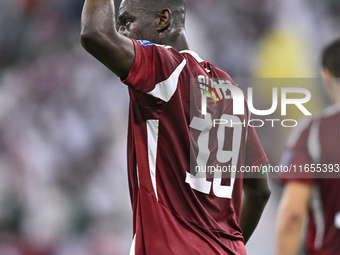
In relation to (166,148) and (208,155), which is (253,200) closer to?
(208,155)

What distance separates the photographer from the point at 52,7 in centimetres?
438

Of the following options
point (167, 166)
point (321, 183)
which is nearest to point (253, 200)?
point (167, 166)

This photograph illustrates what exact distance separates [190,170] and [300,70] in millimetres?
2890

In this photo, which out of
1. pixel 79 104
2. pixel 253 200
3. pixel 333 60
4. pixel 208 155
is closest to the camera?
pixel 333 60

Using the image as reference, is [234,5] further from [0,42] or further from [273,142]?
[0,42]

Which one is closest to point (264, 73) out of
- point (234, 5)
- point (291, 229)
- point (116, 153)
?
point (234, 5)

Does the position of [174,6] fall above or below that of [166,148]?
above

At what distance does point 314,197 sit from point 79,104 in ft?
10.6

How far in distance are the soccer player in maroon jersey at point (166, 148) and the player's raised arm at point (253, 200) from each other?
37 cm

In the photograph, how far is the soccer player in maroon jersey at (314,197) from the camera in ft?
3.98

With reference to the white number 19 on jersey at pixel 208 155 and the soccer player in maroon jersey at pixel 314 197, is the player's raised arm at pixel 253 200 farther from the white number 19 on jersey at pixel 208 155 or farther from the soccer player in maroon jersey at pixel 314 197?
the soccer player in maroon jersey at pixel 314 197

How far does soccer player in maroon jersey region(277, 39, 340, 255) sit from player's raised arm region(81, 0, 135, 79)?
601 millimetres

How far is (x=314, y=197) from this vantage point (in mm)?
1228

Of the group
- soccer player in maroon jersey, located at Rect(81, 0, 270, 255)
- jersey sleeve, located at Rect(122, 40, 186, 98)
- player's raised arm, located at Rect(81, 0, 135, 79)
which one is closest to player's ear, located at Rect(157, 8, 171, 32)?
soccer player in maroon jersey, located at Rect(81, 0, 270, 255)
